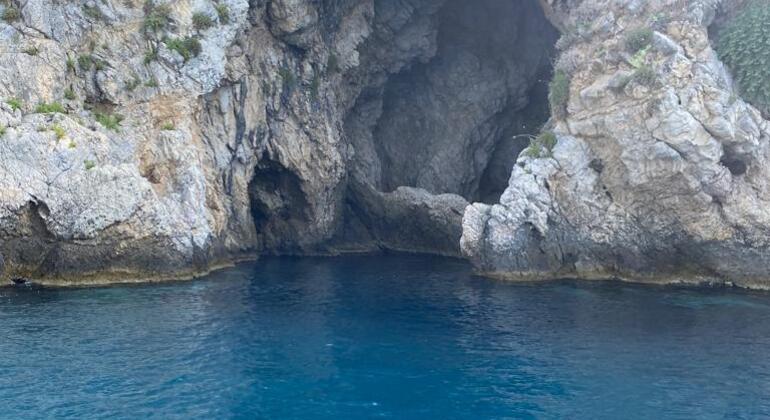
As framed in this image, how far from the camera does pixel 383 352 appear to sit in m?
32.3

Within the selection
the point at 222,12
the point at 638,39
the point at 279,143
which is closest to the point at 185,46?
the point at 222,12

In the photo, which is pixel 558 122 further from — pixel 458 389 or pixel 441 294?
pixel 458 389

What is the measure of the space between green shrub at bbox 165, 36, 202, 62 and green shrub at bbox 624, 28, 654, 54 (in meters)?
25.7

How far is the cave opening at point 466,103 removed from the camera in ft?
216

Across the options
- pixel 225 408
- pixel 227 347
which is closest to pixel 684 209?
pixel 227 347

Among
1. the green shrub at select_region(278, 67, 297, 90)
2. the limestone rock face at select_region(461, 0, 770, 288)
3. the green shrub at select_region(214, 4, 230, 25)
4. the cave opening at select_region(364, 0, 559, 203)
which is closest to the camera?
the limestone rock face at select_region(461, 0, 770, 288)

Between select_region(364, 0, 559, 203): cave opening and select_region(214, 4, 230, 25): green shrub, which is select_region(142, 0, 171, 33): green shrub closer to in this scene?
select_region(214, 4, 230, 25): green shrub

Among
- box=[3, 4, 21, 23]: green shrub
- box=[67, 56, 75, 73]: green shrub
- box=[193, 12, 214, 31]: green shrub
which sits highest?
box=[193, 12, 214, 31]: green shrub

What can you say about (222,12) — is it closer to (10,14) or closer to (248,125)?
(248,125)

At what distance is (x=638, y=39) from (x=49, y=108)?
33719 mm

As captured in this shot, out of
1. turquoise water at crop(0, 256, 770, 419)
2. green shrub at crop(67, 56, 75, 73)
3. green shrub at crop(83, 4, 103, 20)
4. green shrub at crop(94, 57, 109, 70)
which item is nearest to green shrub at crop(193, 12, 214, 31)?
green shrub at crop(83, 4, 103, 20)

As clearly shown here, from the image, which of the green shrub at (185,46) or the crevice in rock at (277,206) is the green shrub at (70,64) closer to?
the green shrub at (185,46)

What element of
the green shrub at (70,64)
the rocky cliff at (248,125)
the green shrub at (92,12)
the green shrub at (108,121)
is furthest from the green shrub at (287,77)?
the green shrub at (70,64)

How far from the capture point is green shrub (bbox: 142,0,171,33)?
159 feet
